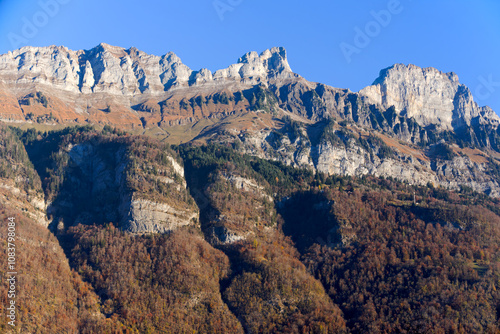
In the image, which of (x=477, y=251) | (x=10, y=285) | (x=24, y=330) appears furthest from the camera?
(x=477, y=251)

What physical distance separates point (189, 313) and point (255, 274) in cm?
3201

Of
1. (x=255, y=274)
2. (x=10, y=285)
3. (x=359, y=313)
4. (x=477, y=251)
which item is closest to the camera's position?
(x=10, y=285)

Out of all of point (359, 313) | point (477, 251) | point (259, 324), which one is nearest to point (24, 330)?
point (259, 324)

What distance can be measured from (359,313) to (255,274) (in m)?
42.0

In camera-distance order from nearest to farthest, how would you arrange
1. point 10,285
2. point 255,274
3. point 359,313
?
1. point 10,285
2. point 359,313
3. point 255,274

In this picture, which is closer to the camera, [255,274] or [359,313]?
[359,313]

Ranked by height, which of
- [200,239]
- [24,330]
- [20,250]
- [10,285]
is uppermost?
[200,239]

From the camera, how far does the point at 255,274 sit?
572ft

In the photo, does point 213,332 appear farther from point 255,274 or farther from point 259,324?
point 255,274

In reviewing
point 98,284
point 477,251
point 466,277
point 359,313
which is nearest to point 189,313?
point 98,284

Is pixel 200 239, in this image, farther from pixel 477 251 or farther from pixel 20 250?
pixel 477 251

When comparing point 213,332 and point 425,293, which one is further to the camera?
point 425,293

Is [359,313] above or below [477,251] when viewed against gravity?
below

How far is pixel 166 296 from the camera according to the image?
15838 centimetres
